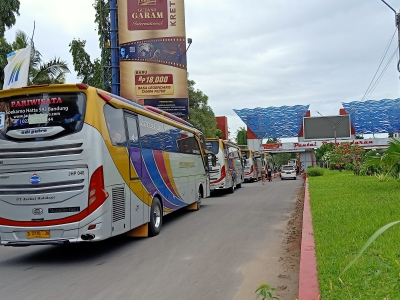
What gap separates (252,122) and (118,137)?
243 feet

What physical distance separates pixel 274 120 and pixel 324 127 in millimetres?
20497

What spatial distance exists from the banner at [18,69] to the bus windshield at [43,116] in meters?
8.53

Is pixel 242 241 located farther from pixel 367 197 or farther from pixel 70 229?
pixel 367 197

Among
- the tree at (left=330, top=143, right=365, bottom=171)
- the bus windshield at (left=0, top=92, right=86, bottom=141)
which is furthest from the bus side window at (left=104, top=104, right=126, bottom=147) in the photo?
the tree at (left=330, top=143, right=365, bottom=171)

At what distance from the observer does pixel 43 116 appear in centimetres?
818

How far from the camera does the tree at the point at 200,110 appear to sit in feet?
154

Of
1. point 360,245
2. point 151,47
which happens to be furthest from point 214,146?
point 360,245

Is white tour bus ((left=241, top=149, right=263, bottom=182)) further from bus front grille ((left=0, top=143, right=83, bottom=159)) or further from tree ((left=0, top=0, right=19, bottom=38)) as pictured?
bus front grille ((left=0, top=143, right=83, bottom=159))

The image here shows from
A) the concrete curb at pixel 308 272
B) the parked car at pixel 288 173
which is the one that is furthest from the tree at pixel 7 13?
the parked car at pixel 288 173

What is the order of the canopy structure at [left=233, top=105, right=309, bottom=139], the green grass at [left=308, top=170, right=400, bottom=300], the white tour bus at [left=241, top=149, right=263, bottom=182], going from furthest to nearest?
the canopy structure at [left=233, top=105, right=309, bottom=139] < the white tour bus at [left=241, top=149, right=263, bottom=182] < the green grass at [left=308, top=170, right=400, bottom=300]

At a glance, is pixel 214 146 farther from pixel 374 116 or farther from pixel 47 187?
pixel 374 116

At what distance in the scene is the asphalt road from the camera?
6.24 meters

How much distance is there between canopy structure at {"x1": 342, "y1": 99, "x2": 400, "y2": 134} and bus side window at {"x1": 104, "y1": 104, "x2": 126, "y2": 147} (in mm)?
73296

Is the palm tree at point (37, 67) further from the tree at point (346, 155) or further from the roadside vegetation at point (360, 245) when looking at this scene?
the tree at point (346, 155)
